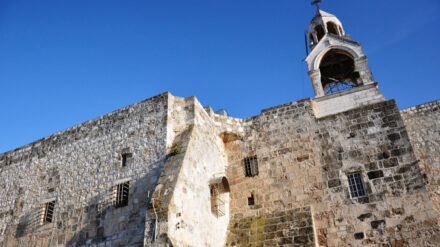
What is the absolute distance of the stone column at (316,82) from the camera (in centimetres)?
1266

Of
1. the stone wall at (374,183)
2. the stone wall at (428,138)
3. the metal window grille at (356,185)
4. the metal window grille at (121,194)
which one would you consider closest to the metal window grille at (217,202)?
the metal window grille at (121,194)

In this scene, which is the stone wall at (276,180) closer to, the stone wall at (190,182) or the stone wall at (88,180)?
the stone wall at (190,182)

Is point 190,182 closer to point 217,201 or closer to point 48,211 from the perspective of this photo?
point 217,201

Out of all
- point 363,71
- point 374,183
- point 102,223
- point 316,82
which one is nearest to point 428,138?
point 374,183

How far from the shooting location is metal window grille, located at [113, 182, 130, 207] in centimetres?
974

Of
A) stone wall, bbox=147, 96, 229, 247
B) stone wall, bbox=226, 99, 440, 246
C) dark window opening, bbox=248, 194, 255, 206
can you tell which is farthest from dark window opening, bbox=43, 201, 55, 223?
dark window opening, bbox=248, 194, 255, 206

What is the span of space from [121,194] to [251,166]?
4.14 m

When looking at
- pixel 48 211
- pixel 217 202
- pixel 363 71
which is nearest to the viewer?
pixel 217 202

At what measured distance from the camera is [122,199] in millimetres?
9789

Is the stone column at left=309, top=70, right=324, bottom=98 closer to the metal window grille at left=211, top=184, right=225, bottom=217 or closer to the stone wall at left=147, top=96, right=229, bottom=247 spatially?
the stone wall at left=147, top=96, right=229, bottom=247

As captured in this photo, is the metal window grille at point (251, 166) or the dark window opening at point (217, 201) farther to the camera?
the metal window grille at point (251, 166)

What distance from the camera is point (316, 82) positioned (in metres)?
13.0

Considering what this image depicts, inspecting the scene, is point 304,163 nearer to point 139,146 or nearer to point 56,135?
point 139,146

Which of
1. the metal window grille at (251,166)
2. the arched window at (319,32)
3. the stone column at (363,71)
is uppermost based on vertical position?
the arched window at (319,32)
